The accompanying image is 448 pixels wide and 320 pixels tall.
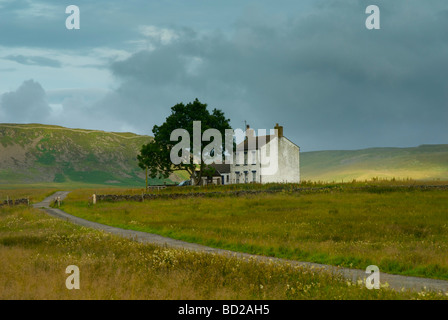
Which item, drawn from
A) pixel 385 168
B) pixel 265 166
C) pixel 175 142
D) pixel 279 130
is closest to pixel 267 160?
pixel 265 166

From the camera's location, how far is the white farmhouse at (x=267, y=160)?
82.8 metres

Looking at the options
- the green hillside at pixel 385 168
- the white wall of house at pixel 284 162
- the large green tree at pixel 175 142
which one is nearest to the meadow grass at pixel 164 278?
the large green tree at pixel 175 142

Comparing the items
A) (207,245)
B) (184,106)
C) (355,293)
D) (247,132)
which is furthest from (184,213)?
(247,132)

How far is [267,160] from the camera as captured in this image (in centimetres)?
8294

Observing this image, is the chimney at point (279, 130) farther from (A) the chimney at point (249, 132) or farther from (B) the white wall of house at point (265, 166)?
(A) the chimney at point (249, 132)

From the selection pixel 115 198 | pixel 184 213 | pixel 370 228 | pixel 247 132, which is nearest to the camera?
pixel 370 228

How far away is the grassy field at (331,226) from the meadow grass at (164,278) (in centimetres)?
363

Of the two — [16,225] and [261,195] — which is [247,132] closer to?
[261,195]

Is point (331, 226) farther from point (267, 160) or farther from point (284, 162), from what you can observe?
point (284, 162)

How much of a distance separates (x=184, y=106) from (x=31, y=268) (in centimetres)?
6705

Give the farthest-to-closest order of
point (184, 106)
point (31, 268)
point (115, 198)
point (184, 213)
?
1. point (184, 106)
2. point (115, 198)
3. point (184, 213)
4. point (31, 268)

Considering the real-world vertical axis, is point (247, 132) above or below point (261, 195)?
above

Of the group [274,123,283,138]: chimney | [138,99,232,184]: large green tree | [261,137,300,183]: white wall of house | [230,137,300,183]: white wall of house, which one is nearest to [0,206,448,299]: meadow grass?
[138,99,232,184]: large green tree

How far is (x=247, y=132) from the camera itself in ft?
308
